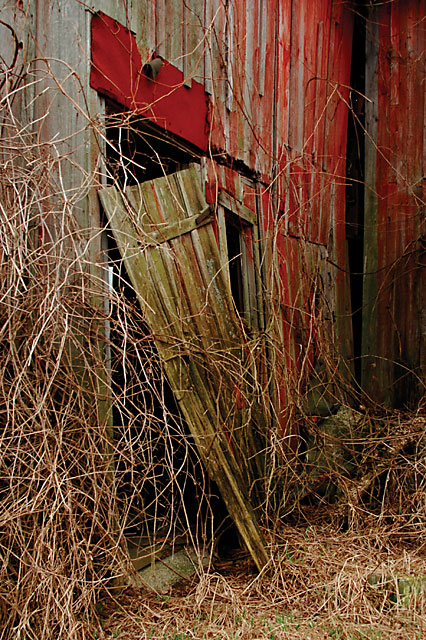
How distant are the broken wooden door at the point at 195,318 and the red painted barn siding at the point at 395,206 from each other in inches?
85.0

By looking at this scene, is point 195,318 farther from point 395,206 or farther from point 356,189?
point 356,189

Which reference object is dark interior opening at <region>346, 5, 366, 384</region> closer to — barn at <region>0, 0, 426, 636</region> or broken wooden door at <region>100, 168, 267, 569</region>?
barn at <region>0, 0, 426, 636</region>

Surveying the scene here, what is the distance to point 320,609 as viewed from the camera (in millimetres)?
3137

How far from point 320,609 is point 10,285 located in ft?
6.78

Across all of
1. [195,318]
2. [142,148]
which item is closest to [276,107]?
[142,148]

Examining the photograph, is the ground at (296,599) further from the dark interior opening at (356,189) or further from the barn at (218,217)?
the dark interior opening at (356,189)

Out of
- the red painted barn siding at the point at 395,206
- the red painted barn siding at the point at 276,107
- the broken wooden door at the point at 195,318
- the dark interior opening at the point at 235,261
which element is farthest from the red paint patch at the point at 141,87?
the red painted barn siding at the point at 395,206

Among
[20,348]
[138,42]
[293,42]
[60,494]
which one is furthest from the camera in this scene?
[293,42]

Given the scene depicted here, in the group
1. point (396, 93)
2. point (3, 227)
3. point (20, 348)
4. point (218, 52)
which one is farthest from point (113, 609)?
point (396, 93)

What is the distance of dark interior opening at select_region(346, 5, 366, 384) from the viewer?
20.2 feet

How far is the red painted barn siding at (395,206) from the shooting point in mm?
5750

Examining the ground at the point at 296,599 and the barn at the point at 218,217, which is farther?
the barn at the point at 218,217

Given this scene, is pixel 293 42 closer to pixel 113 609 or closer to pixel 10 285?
pixel 10 285

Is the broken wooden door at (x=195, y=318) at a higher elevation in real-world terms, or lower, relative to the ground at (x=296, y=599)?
higher
